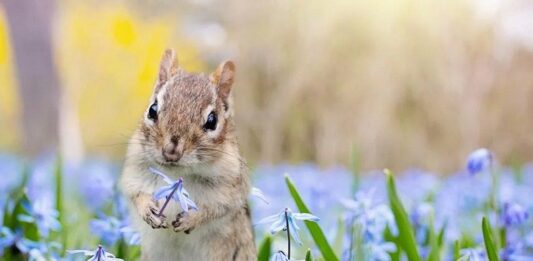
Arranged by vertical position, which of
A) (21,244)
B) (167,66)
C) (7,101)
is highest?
(7,101)

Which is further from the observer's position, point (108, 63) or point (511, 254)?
point (108, 63)

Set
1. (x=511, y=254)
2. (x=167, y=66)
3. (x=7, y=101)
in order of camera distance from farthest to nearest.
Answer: (x=7, y=101), (x=511, y=254), (x=167, y=66)

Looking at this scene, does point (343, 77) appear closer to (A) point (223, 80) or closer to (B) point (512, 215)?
(B) point (512, 215)

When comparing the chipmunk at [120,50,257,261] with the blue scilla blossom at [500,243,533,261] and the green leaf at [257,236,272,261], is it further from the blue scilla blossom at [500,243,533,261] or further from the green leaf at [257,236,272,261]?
the blue scilla blossom at [500,243,533,261]

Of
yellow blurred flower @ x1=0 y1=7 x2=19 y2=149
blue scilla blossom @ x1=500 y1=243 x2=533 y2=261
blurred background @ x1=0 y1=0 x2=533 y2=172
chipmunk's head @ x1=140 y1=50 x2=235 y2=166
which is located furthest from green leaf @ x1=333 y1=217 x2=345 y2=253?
yellow blurred flower @ x1=0 y1=7 x2=19 y2=149

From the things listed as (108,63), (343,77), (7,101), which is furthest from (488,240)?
(7,101)

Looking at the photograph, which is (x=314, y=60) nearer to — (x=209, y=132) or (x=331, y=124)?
(x=331, y=124)

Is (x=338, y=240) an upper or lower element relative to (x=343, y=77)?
lower
